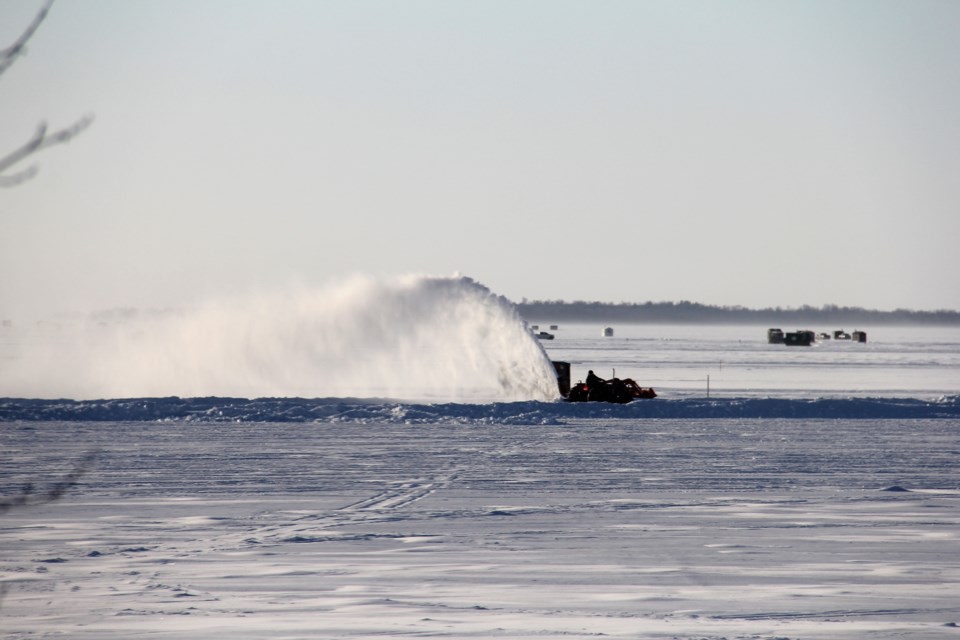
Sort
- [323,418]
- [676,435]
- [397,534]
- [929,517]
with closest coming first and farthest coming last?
[397,534]
[929,517]
[676,435]
[323,418]

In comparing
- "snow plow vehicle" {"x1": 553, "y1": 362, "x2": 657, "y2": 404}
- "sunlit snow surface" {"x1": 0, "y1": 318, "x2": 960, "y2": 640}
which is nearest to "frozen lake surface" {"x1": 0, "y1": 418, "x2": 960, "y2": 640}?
"sunlit snow surface" {"x1": 0, "y1": 318, "x2": 960, "y2": 640}

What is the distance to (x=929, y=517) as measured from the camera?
46.2 ft

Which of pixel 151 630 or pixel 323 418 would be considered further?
pixel 323 418

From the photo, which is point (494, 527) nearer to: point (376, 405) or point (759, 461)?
point (759, 461)

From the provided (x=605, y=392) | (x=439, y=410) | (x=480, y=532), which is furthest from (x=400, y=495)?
(x=605, y=392)

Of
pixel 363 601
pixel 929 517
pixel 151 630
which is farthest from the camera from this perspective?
pixel 929 517

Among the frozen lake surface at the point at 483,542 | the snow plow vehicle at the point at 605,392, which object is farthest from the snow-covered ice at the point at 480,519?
the snow plow vehicle at the point at 605,392

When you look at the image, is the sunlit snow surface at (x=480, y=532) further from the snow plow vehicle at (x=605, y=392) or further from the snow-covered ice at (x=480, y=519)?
the snow plow vehicle at (x=605, y=392)

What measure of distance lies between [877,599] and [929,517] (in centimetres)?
485

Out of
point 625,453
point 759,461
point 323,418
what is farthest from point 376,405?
point 759,461

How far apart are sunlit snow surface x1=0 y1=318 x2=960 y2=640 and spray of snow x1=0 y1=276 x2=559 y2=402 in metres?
11.9

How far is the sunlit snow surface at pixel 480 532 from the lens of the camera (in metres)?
9.09

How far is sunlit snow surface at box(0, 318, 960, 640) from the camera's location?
9.09 m

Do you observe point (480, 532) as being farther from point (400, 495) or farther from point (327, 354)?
point (327, 354)
